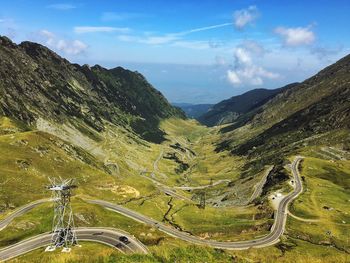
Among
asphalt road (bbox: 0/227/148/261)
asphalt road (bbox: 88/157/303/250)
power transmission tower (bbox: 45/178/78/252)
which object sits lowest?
asphalt road (bbox: 88/157/303/250)

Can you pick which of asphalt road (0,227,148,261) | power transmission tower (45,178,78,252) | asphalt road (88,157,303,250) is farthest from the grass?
power transmission tower (45,178,78,252)

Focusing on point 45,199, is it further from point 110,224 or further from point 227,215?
point 227,215

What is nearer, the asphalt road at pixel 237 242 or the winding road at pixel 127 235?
the winding road at pixel 127 235

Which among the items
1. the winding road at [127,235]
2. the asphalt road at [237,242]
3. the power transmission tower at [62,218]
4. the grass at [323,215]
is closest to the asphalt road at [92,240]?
the winding road at [127,235]

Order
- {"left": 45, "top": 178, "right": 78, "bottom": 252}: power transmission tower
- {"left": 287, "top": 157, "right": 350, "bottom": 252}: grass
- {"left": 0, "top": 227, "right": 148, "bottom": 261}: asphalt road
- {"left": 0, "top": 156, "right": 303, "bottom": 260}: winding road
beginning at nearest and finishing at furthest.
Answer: {"left": 45, "top": 178, "right": 78, "bottom": 252}: power transmission tower < {"left": 0, "top": 227, "right": 148, "bottom": 261}: asphalt road < {"left": 0, "top": 156, "right": 303, "bottom": 260}: winding road < {"left": 287, "top": 157, "right": 350, "bottom": 252}: grass

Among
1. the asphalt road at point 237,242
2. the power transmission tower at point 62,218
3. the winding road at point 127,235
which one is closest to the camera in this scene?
the power transmission tower at point 62,218

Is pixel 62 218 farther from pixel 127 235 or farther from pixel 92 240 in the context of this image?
pixel 127 235

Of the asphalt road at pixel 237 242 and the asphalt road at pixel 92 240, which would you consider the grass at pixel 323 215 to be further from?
the asphalt road at pixel 92 240

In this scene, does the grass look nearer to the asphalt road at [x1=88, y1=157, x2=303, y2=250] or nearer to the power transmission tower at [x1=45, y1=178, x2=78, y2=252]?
the asphalt road at [x1=88, y1=157, x2=303, y2=250]

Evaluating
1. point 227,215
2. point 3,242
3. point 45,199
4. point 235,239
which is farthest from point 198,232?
point 3,242
